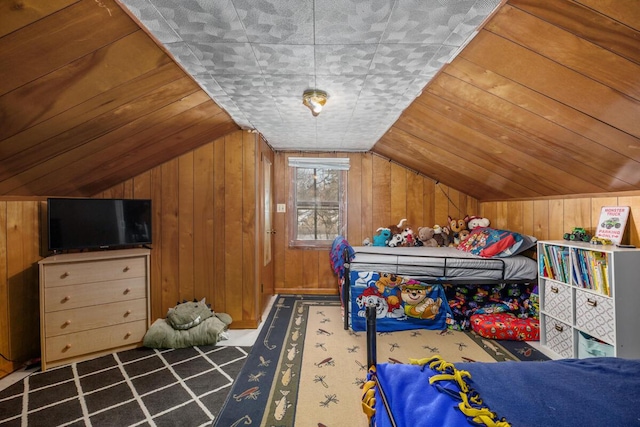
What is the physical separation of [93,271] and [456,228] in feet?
13.3

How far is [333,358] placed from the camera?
8.12 ft

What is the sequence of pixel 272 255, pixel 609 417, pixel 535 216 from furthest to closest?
pixel 272 255 < pixel 535 216 < pixel 609 417

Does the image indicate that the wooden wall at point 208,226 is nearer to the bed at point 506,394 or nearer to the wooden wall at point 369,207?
the wooden wall at point 369,207

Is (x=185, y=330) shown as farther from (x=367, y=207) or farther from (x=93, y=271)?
(x=367, y=207)

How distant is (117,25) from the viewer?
130 cm

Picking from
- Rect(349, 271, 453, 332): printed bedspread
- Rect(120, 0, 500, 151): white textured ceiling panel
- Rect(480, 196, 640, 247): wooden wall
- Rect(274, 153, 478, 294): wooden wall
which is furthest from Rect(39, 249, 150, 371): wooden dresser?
Rect(480, 196, 640, 247): wooden wall

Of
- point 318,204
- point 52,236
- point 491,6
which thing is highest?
point 491,6

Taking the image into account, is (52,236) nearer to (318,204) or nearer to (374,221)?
(318,204)

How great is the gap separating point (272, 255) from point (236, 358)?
1.81 m

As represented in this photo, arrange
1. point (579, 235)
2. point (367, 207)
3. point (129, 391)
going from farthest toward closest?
point (367, 207) < point (579, 235) < point (129, 391)

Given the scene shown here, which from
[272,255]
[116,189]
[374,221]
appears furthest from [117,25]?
[374,221]

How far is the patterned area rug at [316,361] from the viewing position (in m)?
1.81

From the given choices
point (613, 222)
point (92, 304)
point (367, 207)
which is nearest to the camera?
point (613, 222)

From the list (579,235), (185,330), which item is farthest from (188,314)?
(579,235)
